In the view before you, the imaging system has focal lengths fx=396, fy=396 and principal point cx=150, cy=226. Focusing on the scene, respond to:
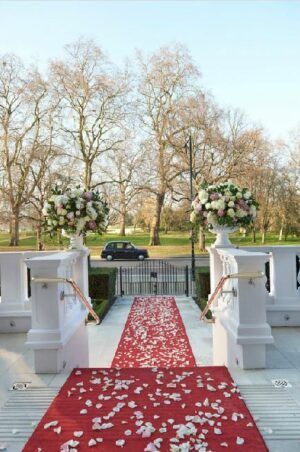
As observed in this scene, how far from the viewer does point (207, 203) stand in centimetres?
628

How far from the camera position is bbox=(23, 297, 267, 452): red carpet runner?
2830mm

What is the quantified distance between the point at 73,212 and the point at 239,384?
10.5 feet

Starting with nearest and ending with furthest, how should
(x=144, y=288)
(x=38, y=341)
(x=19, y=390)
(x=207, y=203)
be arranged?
(x=19, y=390)
(x=38, y=341)
(x=207, y=203)
(x=144, y=288)

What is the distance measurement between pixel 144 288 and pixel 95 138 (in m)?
12.8

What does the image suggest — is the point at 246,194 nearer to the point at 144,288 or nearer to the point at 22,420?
the point at 22,420

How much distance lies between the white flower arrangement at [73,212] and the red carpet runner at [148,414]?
7.07 feet

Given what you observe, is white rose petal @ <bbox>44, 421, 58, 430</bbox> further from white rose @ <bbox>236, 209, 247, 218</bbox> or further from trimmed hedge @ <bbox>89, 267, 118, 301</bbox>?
trimmed hedge @ <bbox>89, 267, 118, 301</bbox>

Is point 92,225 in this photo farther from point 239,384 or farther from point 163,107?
point 163,107

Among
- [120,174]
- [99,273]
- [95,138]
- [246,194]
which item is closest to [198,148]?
[120,174]

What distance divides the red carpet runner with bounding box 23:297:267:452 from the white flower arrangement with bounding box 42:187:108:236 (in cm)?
215

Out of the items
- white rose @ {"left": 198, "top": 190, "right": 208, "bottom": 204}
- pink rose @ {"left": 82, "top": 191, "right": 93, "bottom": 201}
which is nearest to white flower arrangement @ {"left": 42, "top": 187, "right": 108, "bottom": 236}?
pink rose @ {"left": 82, "top": 191, "right": 93, "bottom": 201}

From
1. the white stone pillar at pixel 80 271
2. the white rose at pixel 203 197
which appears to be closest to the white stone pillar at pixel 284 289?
the white rose at pixel 203 197

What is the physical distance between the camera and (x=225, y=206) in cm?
615

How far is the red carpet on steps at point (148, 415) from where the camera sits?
2.83 metres
